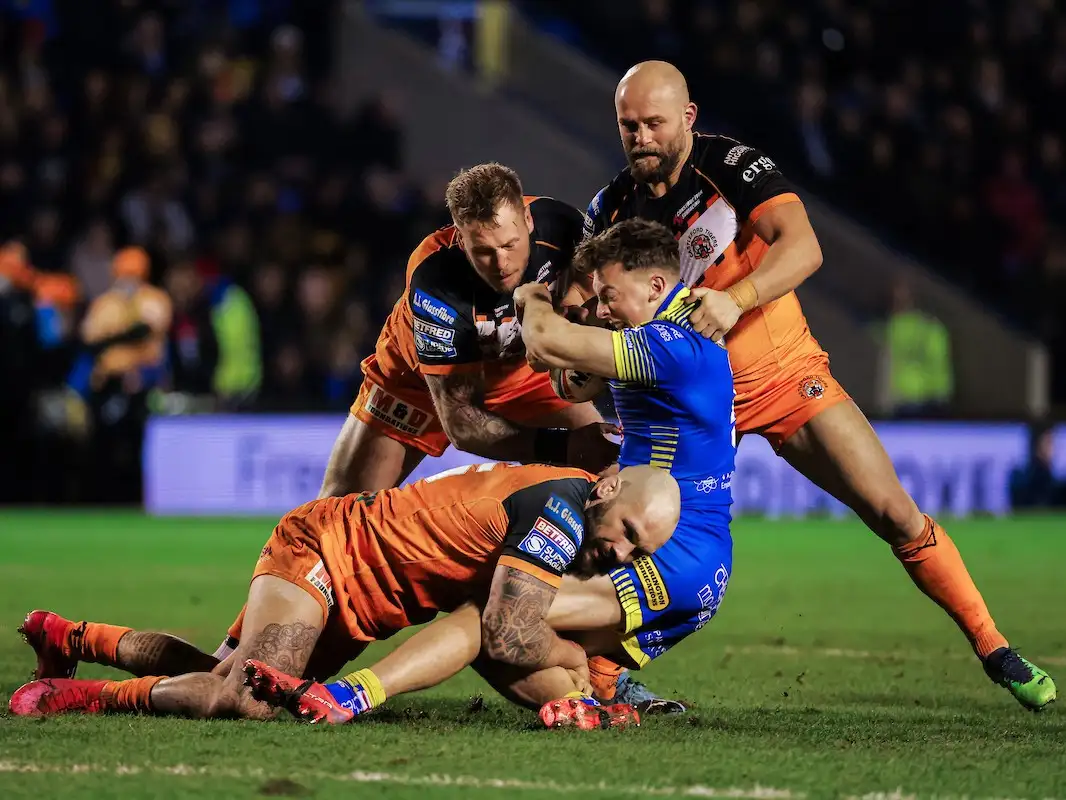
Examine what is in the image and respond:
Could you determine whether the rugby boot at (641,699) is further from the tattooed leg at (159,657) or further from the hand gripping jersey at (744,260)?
the tattooed leg at (159,657)

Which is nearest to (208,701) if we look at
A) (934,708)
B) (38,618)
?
(38,618)

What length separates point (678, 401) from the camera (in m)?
5.41

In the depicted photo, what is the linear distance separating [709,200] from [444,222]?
11297 millimetres

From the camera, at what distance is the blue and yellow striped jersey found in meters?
5.35

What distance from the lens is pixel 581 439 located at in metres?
6.33

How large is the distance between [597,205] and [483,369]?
2.66ft

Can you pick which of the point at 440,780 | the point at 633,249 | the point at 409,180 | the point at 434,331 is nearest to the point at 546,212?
A: the point at 434,331

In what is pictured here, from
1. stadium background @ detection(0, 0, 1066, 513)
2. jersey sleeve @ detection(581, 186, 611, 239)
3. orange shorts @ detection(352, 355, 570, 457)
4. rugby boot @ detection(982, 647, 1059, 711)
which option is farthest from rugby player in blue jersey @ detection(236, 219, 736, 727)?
stadium background @ detection(0, 0, 1066, 513)

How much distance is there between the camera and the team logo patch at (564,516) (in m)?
5.24

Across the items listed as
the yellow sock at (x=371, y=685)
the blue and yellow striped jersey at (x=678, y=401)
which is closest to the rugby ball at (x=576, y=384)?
the blue and yellow striped jersey at (x=678, y=401)

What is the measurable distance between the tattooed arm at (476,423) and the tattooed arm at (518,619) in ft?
4.13

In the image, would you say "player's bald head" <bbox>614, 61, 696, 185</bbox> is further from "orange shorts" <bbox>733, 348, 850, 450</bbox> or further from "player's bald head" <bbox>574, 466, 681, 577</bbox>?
"player's bald head" <bbox>574, 466, 681, 577</bbox>

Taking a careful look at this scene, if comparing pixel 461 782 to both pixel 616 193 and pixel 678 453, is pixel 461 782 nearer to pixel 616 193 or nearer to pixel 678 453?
pixel 678 453

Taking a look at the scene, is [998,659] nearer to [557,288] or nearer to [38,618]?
[557,288]
